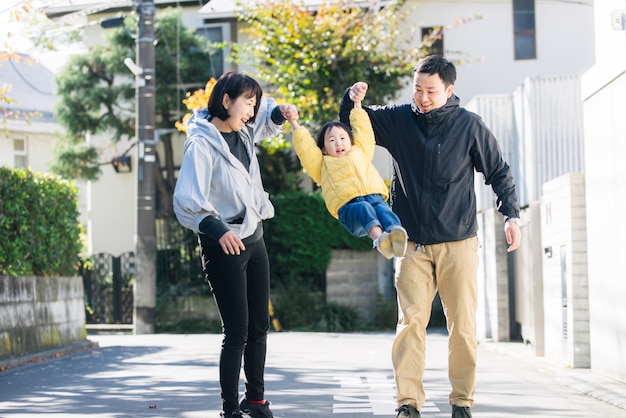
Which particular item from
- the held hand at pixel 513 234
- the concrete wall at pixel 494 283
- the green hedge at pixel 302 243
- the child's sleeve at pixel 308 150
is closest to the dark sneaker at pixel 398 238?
the held hand at pixel 513 234

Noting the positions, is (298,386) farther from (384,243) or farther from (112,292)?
(112,292)

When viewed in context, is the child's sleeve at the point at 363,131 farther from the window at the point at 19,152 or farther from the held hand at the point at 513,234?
the window at the point at 19,152

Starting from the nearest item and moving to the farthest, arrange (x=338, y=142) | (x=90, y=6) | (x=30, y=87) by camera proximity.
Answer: (x=338, y=142) < (x=90, y=6) < (x=30, y=87)

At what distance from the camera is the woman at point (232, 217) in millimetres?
5805

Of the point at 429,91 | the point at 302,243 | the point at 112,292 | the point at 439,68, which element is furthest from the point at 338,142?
the point at 112,292

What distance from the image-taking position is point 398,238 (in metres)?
5.67

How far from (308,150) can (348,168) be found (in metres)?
0.28

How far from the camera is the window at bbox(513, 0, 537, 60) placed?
84.0 ft

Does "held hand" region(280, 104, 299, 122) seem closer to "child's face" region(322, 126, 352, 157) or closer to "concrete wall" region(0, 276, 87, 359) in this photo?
"child's face" region(322, 126, 352, 157)

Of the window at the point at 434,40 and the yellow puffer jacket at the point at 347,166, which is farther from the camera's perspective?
the window at the point at 434,40

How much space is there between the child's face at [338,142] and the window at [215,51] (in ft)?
65.1

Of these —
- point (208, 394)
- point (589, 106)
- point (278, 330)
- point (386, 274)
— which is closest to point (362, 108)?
point (208, 394)

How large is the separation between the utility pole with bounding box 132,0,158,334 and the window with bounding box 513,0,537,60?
9.43m

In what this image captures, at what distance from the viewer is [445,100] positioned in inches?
237
